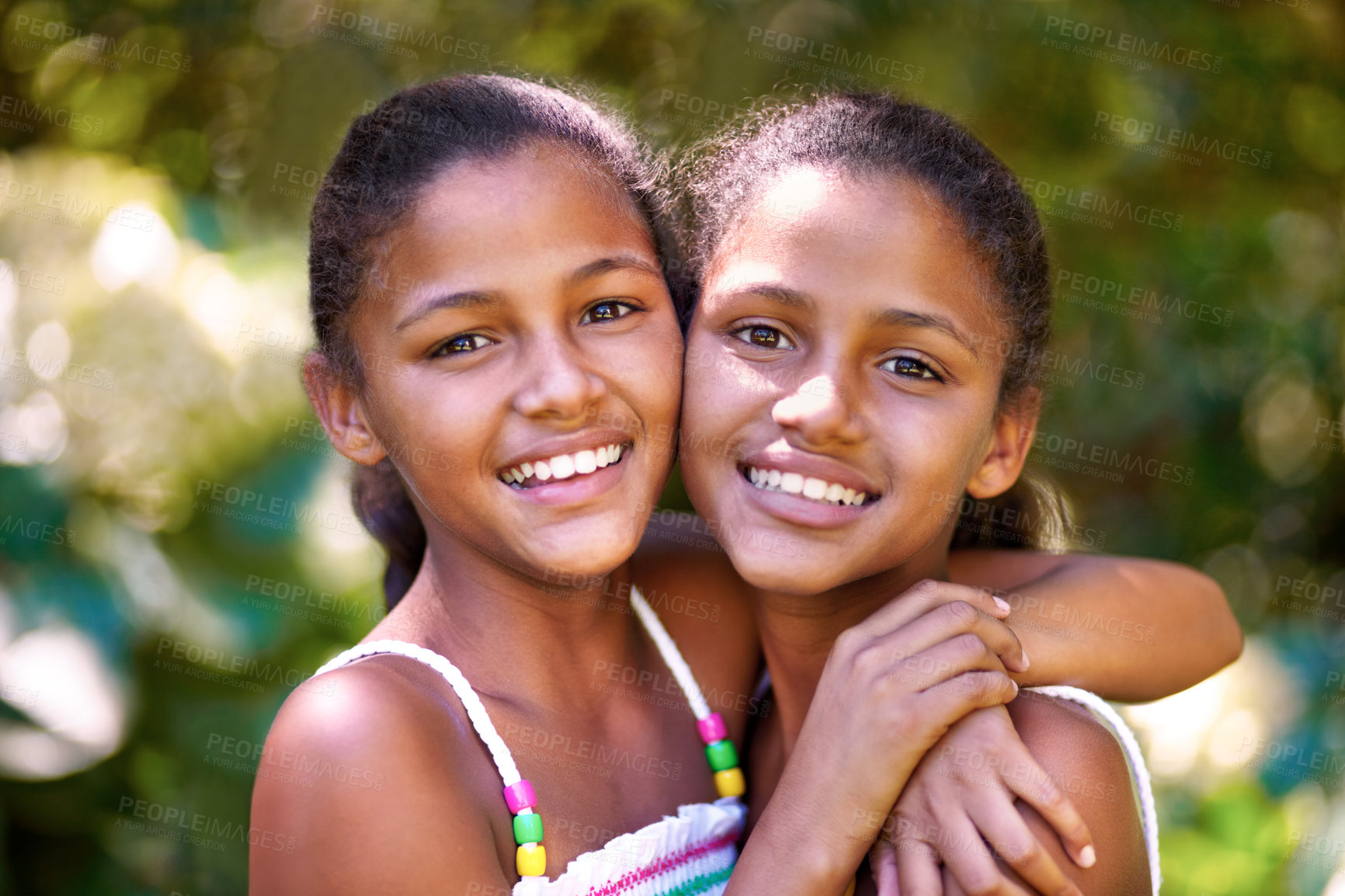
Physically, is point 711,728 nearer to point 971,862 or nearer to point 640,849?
point 640,849

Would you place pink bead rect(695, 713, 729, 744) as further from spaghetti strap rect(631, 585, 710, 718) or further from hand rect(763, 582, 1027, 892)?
hand rect(763, 582, 1027, 892)

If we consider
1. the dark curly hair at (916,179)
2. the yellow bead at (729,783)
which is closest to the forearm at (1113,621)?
the dark curly hair at (916,179)

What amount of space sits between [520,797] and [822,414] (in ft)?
2.30

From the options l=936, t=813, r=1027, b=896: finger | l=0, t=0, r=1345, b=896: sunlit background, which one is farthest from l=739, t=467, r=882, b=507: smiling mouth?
l=0, t=0, r=1345, b=896: sunlit background

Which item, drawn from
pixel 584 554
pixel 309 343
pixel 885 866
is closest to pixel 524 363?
pixel 584 554

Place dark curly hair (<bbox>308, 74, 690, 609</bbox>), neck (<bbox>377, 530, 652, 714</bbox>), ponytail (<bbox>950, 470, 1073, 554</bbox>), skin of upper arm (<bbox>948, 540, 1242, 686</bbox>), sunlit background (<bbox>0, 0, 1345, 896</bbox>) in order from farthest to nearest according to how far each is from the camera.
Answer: sunlit background (<bbox>0, 0, 1345, 896</bbox>)
ponytail (<bbox>950, 470, 1073, 554</bbox>)
skin of upper arm (<bbox>948, 540, 1242, 686</bbox>)
neck (<bbox>377, 530, 652, 714</bbox>)
dark curly hair (<bbox>308, 74, 690, 609</bbox>)

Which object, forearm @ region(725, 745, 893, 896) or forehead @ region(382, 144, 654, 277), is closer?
forearm @ region(725, 745, 893, 896)

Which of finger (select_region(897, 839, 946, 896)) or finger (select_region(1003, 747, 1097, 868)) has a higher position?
finger (select_region(1003, 747, 1097, 868))

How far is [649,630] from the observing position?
215 cm

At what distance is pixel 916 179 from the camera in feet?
5.73

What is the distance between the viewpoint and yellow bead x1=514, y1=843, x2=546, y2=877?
1.64m

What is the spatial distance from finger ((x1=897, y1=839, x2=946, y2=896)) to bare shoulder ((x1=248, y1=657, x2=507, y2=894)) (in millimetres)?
546

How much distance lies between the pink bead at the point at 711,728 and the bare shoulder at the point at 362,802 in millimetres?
547

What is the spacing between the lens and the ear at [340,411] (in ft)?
6.35
